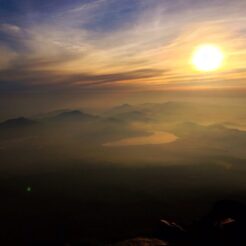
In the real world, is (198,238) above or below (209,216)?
above

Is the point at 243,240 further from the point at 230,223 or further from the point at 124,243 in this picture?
the point at 124,243

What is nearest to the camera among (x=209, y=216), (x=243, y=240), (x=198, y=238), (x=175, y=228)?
(x=243, y=240)

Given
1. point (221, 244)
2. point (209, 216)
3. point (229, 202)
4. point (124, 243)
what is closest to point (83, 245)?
point (124, 243)

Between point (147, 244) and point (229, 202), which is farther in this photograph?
point (229, 202)

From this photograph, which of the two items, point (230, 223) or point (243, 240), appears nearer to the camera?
point (243, 240)

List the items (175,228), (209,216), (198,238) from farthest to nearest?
(209,216)
(175,228)
(198,238)

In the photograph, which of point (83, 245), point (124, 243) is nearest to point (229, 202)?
point (124, 243)

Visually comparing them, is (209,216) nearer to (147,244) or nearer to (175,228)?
(175,228)

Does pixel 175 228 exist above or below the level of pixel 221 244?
below

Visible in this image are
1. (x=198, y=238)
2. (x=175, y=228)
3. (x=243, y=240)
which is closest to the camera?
(x=243, y=240)
